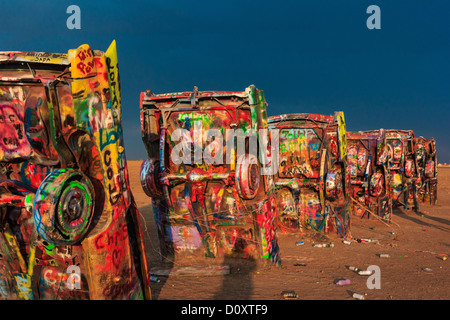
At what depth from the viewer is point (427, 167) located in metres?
16.9

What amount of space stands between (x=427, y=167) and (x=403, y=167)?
375 cm

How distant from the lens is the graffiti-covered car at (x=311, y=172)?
32.5 feet

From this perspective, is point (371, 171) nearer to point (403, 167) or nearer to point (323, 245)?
point (403, 167)

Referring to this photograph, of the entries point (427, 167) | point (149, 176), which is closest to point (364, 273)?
point (149, 176)

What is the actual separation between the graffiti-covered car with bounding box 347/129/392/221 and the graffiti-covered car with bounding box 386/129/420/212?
955 mm

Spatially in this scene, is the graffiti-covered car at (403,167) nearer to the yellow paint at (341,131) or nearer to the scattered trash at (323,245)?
the yellow paint at (341,131)

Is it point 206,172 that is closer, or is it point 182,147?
point 206,172

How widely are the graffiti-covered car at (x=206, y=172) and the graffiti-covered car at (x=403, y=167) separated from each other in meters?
8.38

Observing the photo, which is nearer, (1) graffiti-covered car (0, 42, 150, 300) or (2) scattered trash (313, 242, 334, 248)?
(1) graffiti-covered car (0, 42, 150, 300)

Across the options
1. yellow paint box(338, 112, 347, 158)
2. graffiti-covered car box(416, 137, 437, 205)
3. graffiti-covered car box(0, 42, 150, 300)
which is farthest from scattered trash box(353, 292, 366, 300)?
graffiti-covered car box(416, 137, 437, 205)

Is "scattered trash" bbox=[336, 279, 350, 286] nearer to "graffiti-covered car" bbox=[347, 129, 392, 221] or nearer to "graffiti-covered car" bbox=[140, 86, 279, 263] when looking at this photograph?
"graffiti-covered car" bbox=[140, 86, 279, 263]

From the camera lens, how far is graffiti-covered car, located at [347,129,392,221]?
507 inches

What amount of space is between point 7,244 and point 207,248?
13.5 ft

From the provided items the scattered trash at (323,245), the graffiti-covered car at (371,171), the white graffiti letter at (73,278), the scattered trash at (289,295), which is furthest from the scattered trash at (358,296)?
the graffiti-covered car at (371,171)
